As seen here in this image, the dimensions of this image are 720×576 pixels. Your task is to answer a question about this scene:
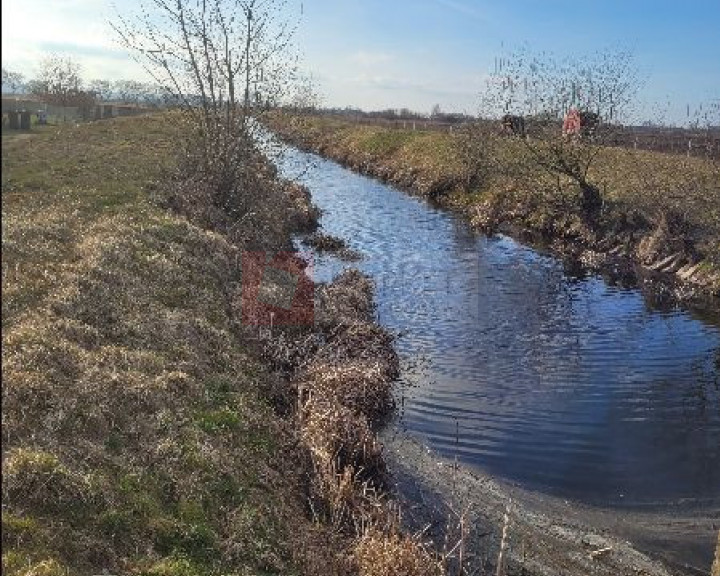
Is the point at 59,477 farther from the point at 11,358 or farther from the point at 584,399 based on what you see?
the point at 584,399

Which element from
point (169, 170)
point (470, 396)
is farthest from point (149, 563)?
point (169, 170)

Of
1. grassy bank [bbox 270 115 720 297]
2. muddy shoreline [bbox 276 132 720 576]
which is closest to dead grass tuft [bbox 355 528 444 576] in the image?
muddy shoreline [bbox 276 132 720 576]

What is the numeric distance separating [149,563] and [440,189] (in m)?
39.4

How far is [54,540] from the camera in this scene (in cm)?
618

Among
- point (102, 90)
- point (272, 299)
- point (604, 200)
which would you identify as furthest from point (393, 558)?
point (102, 90)

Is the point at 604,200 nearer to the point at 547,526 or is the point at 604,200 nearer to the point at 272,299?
the point at 272,299

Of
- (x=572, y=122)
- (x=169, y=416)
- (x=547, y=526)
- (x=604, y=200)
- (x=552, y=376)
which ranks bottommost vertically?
(x=547, y=526)

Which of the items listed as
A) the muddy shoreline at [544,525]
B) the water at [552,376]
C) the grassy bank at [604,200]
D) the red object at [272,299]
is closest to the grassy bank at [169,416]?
the red object at [272,299]

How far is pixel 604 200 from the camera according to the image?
3231cm

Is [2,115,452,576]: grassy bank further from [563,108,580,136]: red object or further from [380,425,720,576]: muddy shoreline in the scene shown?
[563,108,580,136]: red object

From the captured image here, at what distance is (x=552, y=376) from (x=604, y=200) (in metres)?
18.6

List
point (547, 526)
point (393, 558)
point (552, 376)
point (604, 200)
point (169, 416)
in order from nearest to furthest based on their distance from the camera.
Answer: point (393, 558)
point (169, 416)
point (547, 526)
point (552, 376)
point (604, 200)

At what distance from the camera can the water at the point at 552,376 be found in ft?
39.6

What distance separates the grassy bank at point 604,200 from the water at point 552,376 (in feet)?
9.25
